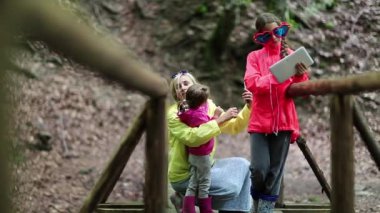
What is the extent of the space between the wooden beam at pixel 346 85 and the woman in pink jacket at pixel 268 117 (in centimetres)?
43

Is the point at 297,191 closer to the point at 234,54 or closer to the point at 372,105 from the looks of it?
the point at 372,105

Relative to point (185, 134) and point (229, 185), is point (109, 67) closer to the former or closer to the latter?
point (185, 134)

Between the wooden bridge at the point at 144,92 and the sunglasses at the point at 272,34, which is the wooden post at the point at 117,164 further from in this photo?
the sunglasses at the point at 272,34

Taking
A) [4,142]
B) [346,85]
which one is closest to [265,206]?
[346,85]

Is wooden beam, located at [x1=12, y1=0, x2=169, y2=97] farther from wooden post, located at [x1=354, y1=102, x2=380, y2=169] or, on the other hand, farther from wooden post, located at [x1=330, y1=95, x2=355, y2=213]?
wooden post, located at [x1=354, y1=102, x2=380, y2=169]

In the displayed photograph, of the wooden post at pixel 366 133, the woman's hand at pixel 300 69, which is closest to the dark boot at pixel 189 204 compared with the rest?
the woman's hand at pixel 300 69

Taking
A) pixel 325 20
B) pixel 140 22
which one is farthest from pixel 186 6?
pixel 325 20

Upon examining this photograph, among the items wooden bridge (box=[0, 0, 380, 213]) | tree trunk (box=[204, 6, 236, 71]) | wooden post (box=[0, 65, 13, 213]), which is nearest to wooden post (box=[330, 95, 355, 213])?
wooden bridge (box=[0, 0, 380, 213])

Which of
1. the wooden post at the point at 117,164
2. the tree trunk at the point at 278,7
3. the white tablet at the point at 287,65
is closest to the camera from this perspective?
the wooden post at the point at 117,164

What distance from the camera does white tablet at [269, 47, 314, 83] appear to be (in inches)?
153

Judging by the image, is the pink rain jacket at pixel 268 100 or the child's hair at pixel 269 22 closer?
the pink rain jacket at pixel 268 100

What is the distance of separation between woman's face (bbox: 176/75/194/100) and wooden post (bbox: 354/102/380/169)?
138cm

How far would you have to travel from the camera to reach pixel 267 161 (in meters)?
4.12

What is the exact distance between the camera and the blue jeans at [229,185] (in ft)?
14.3
